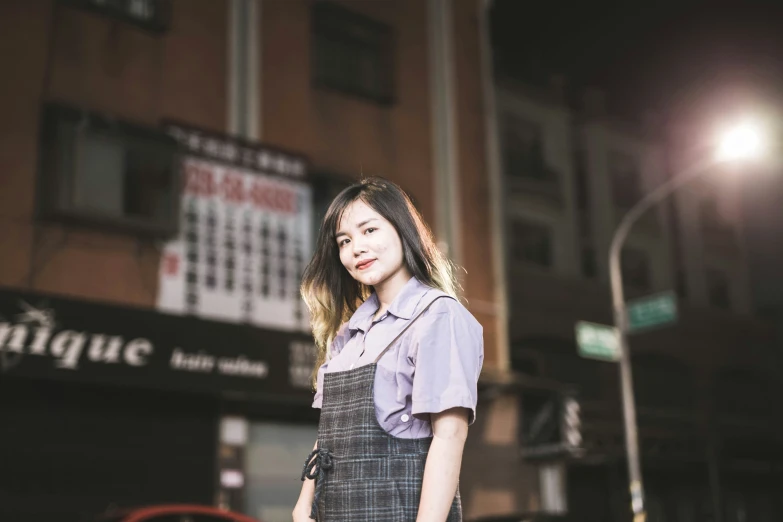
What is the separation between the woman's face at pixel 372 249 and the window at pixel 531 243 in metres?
21.0

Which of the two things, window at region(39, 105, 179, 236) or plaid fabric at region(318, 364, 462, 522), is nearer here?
plaid fabric at region(318, 364, 462, 522)

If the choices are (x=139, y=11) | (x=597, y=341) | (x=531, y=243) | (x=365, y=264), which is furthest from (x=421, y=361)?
(x=531, y=243)

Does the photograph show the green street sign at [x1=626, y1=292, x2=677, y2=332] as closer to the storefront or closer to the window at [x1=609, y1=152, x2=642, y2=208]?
the storefront

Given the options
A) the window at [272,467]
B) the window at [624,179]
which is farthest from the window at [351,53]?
the window at [624,179]

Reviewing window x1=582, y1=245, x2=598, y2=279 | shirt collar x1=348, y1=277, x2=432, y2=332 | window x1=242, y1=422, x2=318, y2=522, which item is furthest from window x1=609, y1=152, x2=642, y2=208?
shirt collar x1=348, y1=277, x2=432, y2=332

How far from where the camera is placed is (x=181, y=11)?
15.2m

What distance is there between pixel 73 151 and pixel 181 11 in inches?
139

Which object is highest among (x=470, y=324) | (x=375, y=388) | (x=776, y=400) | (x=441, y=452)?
(x=776, y=400)

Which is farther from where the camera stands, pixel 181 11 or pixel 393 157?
pixel 393 157

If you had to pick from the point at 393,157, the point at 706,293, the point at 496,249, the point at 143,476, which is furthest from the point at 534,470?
the point at 706,293

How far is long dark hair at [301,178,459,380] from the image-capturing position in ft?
9.37

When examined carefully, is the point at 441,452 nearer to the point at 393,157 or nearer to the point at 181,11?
the point at 181,11

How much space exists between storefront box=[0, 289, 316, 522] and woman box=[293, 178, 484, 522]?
9598 millimetres

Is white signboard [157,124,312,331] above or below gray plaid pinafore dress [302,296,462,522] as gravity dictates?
above
